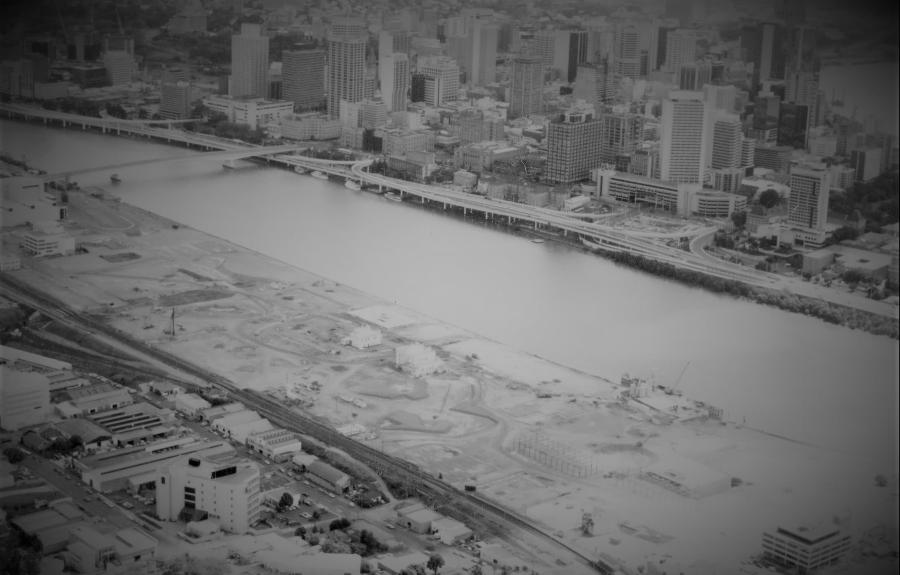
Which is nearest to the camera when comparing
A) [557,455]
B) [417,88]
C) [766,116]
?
[557,455]

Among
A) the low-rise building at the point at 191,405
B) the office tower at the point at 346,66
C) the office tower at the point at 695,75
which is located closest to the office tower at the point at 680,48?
the office tower at the point at 695,75

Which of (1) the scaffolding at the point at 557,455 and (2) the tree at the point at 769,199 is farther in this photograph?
(2) the tree at the point at 769,199

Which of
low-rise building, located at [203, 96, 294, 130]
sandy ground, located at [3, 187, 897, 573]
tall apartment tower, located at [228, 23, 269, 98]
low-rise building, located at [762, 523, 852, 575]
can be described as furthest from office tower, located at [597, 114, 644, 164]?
low-rise building, located at [762, 523, 852, 575]

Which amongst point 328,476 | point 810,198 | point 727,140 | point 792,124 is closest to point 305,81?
point 727,140

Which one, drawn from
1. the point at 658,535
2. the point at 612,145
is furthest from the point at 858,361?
the point at 612,145

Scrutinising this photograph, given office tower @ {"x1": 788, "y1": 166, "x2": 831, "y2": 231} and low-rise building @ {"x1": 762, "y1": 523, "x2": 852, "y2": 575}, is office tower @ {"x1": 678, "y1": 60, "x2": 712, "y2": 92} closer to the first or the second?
office tower @ {"x1": 788, "y1": 166, "x2": 831, "y2": 231}

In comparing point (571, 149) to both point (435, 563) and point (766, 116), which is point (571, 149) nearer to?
point (766, 116)

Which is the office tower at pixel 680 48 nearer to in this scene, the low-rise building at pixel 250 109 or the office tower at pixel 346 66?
the office tower at pixel 346 66
